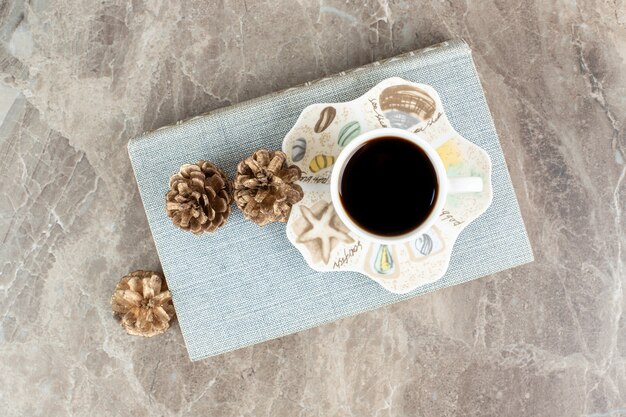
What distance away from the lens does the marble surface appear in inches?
36.1

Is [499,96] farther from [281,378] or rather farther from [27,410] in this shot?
[27,410]

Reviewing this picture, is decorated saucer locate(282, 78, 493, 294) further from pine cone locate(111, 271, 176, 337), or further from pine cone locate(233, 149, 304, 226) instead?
pine cone locate(111, 271, 176, 337)

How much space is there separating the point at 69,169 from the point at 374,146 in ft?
1.88

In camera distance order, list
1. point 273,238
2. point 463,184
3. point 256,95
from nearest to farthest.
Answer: point 463,184
point 273,238
point 256,95

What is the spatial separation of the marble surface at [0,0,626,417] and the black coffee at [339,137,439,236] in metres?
0.30

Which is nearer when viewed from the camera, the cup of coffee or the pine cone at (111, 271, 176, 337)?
the cup of coffee

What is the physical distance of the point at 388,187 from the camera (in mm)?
681

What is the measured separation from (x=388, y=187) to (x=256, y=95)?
0.35 metres

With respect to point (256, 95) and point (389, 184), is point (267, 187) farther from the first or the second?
point (256, 95)

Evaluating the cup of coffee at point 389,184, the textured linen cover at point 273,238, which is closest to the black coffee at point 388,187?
the cup of coffee at point 389,184

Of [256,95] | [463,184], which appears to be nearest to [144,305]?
[256,95]

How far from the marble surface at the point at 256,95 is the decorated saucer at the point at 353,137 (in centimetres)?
22

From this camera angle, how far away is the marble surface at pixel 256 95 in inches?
36.1

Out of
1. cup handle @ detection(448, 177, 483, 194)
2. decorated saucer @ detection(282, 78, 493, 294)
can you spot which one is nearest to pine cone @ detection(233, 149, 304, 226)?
decorated saucer @ detection(282, 78, 493, 294)
